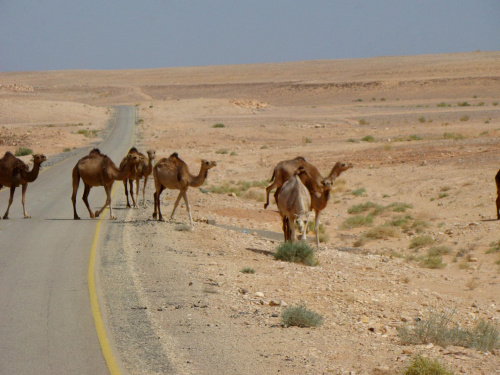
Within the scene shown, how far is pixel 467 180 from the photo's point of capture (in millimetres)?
29047

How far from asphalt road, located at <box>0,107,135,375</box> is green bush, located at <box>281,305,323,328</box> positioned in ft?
9.33

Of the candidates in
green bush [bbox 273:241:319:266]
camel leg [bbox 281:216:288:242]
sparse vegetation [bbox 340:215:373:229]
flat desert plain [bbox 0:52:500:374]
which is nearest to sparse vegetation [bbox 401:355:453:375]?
flat desert plain [bbox 0:52:500:374]

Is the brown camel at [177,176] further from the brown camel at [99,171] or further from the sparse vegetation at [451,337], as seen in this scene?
the sparse vegetation at [451,337]

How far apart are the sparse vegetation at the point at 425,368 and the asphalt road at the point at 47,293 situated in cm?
370

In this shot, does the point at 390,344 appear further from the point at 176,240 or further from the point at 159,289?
the point at 176,240

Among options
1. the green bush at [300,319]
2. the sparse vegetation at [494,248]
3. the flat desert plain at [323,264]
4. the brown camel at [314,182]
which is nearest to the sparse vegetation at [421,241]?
the flat desert plain at [323,264]

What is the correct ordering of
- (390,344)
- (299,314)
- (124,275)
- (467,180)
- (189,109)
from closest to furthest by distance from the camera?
(390,344)
(299,314)
(124,275)
(467,180)
(189,109)

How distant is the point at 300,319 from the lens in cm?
999

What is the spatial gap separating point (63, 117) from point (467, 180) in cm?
6866

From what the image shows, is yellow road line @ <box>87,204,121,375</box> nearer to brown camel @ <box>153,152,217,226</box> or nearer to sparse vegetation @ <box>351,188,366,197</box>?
brown camel @ <box>153,152,217,226</box>

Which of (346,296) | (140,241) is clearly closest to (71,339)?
(346,296)

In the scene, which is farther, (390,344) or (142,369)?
(390,344)

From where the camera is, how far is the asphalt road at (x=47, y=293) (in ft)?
28.4

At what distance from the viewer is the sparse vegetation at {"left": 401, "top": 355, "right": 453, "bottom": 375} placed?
24.4 feet
